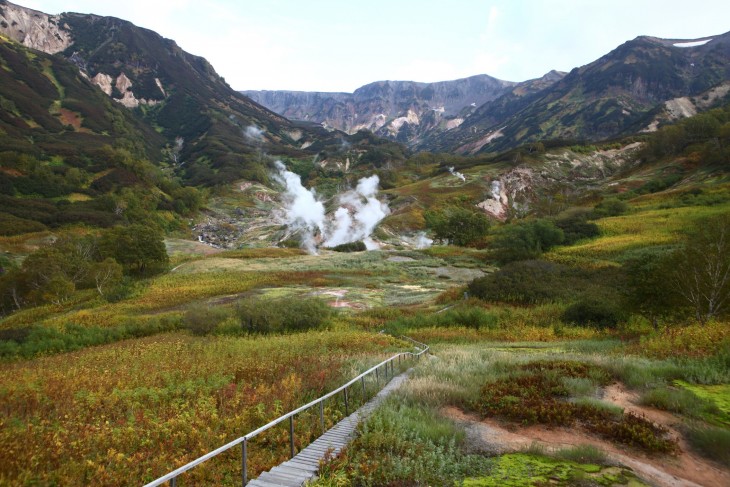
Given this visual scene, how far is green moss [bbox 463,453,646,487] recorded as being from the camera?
18.3ft

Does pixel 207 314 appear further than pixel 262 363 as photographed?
Yes

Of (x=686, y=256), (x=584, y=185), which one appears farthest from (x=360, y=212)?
(x=686, y=256)

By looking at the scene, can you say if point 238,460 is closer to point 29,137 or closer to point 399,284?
point 399,284

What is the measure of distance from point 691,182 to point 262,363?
9692 centimetres

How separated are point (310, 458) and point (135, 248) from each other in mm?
58775

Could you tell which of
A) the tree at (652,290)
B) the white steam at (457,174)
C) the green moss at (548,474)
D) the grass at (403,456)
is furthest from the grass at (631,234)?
the white steam at (457,174)

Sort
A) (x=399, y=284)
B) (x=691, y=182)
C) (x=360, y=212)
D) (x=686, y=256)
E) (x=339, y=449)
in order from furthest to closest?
(x=360, y=212) → (x=691, y=182) → (x=399, y=284) → (x=686, y=256) → (x=339, y=449)

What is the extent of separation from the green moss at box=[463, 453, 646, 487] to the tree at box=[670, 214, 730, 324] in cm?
1734

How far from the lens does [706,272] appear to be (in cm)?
1941

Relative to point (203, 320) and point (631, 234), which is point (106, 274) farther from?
point (631, 234)

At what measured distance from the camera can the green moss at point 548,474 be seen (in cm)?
557

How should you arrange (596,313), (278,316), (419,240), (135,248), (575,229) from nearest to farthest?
(596,313), (278,316), (135,248), (575,229), (419,240)

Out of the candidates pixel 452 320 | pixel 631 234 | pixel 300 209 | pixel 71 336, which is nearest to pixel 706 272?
pixel 452 320

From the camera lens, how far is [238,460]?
679 centimetres
